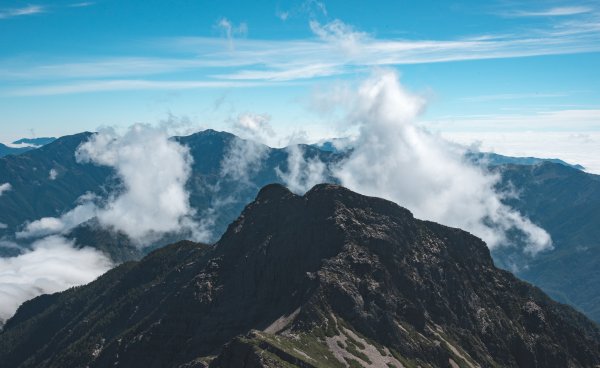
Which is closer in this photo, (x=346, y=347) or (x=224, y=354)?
(x=224, y=354)

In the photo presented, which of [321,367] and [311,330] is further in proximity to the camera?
[311,330]

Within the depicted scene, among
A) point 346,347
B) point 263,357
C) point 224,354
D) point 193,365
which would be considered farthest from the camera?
point 346,347

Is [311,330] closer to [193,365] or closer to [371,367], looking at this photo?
[371,367]

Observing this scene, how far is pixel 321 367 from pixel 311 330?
106 ft

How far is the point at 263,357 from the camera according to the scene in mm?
156875

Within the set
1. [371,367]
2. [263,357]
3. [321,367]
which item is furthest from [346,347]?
[263,357]

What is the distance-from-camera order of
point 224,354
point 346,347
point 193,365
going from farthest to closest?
point 346,347 < point 193,365 < point 224,354

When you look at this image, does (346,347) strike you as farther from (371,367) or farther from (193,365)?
(193,365)

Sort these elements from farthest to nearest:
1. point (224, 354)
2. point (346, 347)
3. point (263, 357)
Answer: point (346, 347) → point (224, 354) → point (263, 357)

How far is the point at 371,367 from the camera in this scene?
190 m

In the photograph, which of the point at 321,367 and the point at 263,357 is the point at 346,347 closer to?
the point at 321,367

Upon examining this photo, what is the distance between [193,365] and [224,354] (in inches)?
736

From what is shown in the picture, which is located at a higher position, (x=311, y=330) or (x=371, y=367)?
(x=311, y=330)

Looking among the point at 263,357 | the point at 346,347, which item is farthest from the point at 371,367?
the point at 263,357
